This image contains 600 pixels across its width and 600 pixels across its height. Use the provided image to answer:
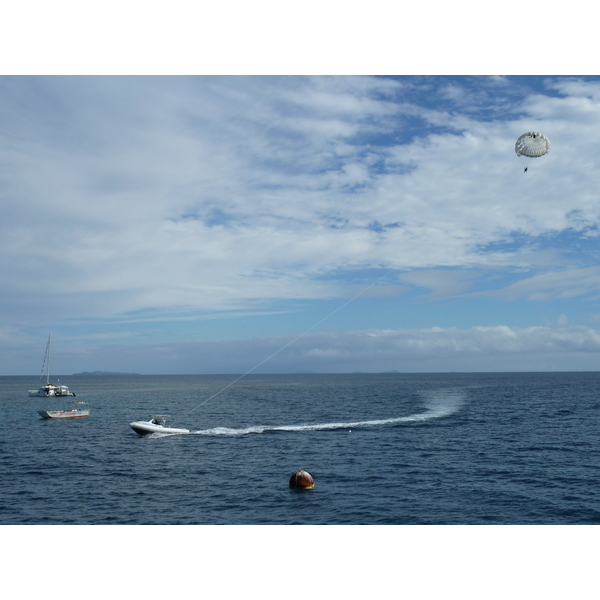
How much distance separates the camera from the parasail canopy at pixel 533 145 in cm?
4250

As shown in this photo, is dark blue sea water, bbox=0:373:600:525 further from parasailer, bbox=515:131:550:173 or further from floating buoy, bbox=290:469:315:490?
parasailer, bbox=515:131:550:173

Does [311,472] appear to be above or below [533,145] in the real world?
below

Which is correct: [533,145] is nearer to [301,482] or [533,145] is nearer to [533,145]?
[533,145]

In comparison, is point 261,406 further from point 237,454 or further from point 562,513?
point 562,513

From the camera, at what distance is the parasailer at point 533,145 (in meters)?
42.5

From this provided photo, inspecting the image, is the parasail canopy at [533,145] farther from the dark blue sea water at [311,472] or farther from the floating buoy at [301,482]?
the floating buoy at [301,482]

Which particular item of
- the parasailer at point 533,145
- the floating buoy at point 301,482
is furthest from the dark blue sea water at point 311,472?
the parasailer at point 533,145

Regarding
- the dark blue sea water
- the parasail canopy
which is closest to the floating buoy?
the dark blue sea water

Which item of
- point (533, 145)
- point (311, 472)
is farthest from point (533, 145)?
point (311, 472)

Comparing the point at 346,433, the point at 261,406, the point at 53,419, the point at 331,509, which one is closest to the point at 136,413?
the point at 53,419

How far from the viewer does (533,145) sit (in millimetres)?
42656

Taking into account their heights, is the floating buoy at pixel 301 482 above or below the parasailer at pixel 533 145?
below

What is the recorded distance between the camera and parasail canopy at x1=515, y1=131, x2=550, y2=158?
139 feet

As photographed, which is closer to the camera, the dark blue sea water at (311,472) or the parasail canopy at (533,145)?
the dark blue sea water at (311,472)
